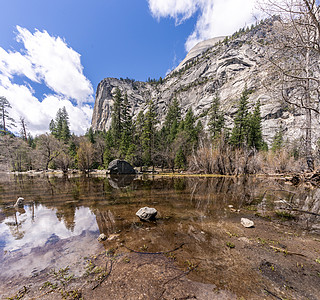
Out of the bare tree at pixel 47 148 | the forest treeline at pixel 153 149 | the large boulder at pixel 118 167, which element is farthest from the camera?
the bare tree at pixel 47 148

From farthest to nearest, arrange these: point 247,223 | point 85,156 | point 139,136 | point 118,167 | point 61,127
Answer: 1. point 61,127
2. point 139,136
3. point 85,156
4. point 118,167
5. point 247,223

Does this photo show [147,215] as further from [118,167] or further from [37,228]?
[118,167]

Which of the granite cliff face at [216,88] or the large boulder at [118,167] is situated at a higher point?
the granite cliff face at [216,88]

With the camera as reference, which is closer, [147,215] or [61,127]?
[147,215]

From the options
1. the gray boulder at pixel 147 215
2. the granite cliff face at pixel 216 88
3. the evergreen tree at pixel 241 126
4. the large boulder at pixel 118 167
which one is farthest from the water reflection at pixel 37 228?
the granite cliff face at pixel 216 88

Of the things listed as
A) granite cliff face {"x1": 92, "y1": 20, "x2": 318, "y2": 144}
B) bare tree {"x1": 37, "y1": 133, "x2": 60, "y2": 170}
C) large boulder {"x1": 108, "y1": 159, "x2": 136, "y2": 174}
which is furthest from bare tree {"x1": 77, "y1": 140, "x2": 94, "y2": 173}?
granite cliff face {"x1": 92, "y1": 20, "x2": 318, "y2": 144}

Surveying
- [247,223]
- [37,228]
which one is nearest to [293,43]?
[247,223]

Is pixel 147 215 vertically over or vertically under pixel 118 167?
under

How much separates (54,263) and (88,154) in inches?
1184

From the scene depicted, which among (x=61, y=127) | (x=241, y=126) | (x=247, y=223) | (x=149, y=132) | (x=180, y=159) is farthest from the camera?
(x=61, y=127)

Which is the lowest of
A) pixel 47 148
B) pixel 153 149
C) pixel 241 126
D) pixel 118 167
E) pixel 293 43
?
pixel 118 167

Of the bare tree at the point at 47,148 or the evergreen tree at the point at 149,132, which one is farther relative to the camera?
the bare tree at the point at 47,148

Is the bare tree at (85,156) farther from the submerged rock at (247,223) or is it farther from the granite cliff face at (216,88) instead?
the granite cliff face at (216,88)

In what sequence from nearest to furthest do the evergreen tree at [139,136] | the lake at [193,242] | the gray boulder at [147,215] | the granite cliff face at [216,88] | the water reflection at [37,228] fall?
1. the lake at [193,242]
2. the water reflection at [37,228]
3. the gray boulder at [147,215]
4. the evergreen tree at [139,136]
5. the granite cliff face at [216,88]
